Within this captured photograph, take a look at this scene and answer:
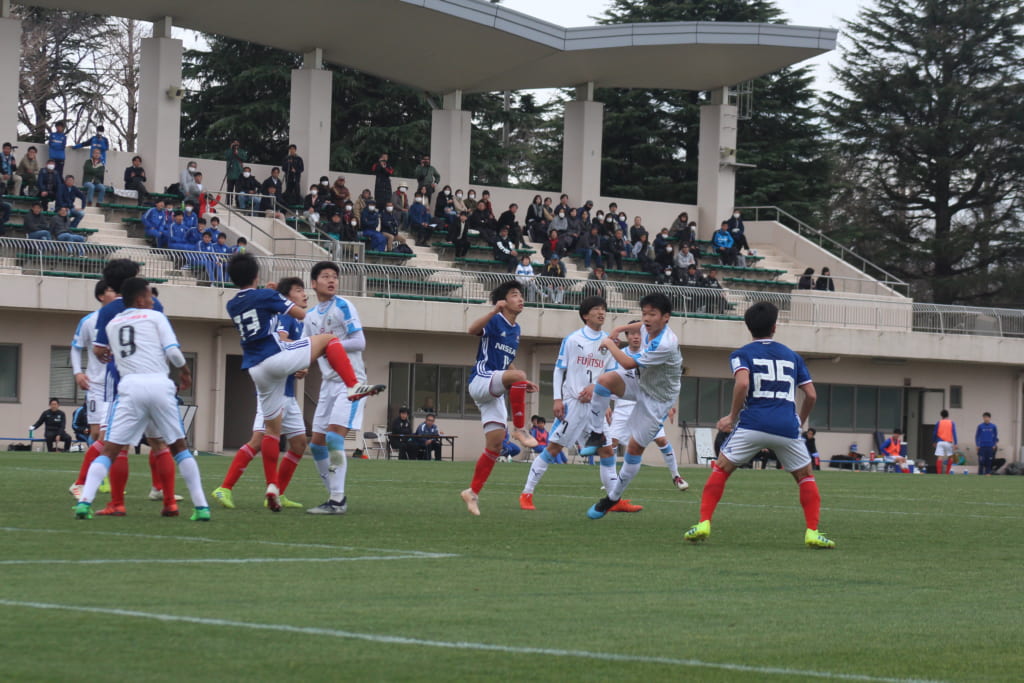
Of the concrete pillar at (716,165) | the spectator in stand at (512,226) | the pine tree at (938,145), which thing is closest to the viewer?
the spectator in stand at (512,226)

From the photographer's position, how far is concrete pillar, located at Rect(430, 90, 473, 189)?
4794 centimetres

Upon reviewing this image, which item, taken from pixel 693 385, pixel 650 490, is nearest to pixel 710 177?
pixel 693 385

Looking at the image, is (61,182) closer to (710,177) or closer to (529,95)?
(710,177)

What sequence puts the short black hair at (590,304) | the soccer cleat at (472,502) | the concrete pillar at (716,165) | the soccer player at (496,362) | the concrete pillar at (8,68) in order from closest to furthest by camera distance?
the soccer player at (496,362), the soccer cleat at (472,502), the short black hair at (590,304), the concrete pillar at (8,68), the concrete pillar at (716,165)

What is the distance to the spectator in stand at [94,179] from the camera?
38531mm

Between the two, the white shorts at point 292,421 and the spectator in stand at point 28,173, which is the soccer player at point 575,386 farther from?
the spectator in stand at point 28,173

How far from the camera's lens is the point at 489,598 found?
8.64 metres

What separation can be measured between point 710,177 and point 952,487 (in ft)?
86.5

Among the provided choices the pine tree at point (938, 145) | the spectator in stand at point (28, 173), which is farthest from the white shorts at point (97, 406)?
the pine tree at point (938, 145)

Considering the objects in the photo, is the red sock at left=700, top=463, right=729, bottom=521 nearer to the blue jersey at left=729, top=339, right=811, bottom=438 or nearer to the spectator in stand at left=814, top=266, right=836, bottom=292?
the blue jersey at left=729, top=339, right=811, bottom=438

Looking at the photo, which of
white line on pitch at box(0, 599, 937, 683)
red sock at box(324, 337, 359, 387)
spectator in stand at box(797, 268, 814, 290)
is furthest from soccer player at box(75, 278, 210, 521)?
spectator in stand at box(797, 268, 814, 290)

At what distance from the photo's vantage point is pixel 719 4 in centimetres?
6550

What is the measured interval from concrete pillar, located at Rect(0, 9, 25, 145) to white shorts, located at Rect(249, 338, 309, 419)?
2855 centimetres

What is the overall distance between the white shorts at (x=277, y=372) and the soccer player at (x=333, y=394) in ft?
1.34
